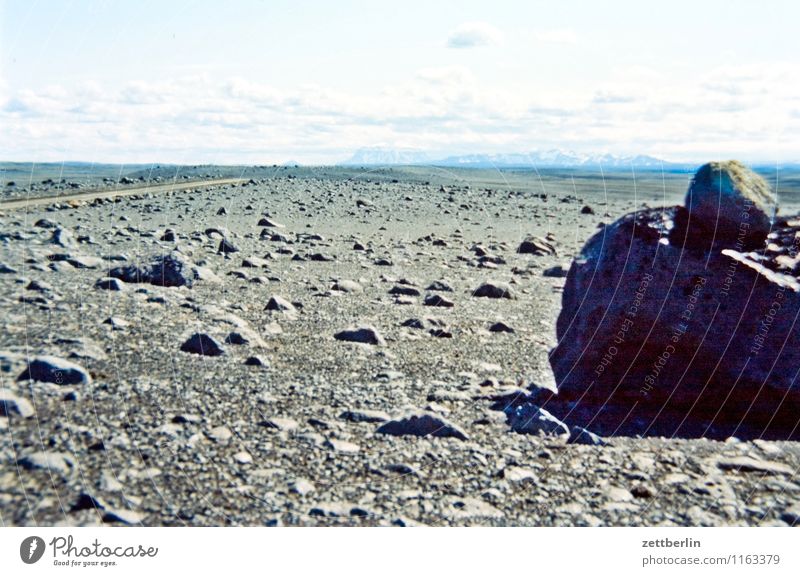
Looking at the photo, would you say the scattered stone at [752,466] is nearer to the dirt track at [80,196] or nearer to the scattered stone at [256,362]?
the scattered stone at [256,362]

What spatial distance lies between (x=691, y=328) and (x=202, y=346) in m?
4.09

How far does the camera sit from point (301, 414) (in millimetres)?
5898

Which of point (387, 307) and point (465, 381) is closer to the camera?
point (465, 381)

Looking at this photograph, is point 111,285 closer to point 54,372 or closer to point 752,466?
point 54,372

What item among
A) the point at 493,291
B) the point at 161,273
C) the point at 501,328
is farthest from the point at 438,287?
the point at 161,273

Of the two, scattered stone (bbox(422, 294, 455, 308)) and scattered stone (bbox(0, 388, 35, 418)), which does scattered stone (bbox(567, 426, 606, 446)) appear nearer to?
scattered stone (bbox(0, 388, 35, 418))

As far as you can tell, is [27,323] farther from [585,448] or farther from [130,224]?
[130,224]

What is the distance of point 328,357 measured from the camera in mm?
7461

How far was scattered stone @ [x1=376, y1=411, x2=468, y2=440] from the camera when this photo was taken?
18.5 ft

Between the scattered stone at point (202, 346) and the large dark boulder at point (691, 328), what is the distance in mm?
2846

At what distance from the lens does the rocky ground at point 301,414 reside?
466 cm

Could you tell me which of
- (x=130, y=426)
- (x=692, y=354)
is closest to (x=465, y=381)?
(x=692, y=354)
